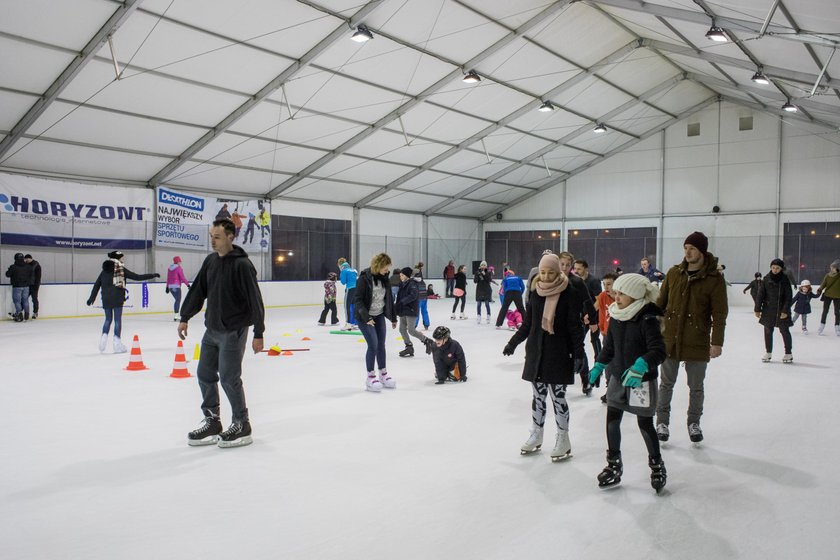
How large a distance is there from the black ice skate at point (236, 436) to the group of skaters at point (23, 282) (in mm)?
11613

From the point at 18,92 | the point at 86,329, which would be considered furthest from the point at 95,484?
the point at 18,92

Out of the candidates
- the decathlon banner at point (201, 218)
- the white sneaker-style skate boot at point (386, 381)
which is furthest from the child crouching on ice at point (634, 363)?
the decathlon banner at point (201, 218)

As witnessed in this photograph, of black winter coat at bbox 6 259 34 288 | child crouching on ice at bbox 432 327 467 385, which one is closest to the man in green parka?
child crouching on ice at bbox 432 327 467 385

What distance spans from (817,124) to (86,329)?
933 inches

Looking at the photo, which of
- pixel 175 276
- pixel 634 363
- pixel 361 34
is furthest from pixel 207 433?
pixel 175 276

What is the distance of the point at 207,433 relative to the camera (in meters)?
4.62

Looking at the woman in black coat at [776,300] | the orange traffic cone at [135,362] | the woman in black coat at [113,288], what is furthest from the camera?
the woman in black coat at [113,288]

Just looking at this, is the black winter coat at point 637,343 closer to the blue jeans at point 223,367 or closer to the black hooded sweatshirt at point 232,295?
the black hooded sweatshirt at point 232,295

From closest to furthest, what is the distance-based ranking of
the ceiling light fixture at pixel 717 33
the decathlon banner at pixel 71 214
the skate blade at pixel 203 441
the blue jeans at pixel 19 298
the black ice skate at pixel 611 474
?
the black ice skate at pixel 611 474 → the skate blade at pixel 203 441 → the ceiling light fixture at pixel 717 33 → the blue jeans at pixel 19 298 → the decathlon banner at pixel 71 214

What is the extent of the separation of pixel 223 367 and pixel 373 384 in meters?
2.36

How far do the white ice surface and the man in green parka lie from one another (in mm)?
596

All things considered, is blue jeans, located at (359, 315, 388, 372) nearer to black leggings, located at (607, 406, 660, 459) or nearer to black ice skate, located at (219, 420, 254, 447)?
black ice skate, located at (219, 420, 254, 447)

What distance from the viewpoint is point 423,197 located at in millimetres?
25156

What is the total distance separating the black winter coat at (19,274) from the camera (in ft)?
44.1
